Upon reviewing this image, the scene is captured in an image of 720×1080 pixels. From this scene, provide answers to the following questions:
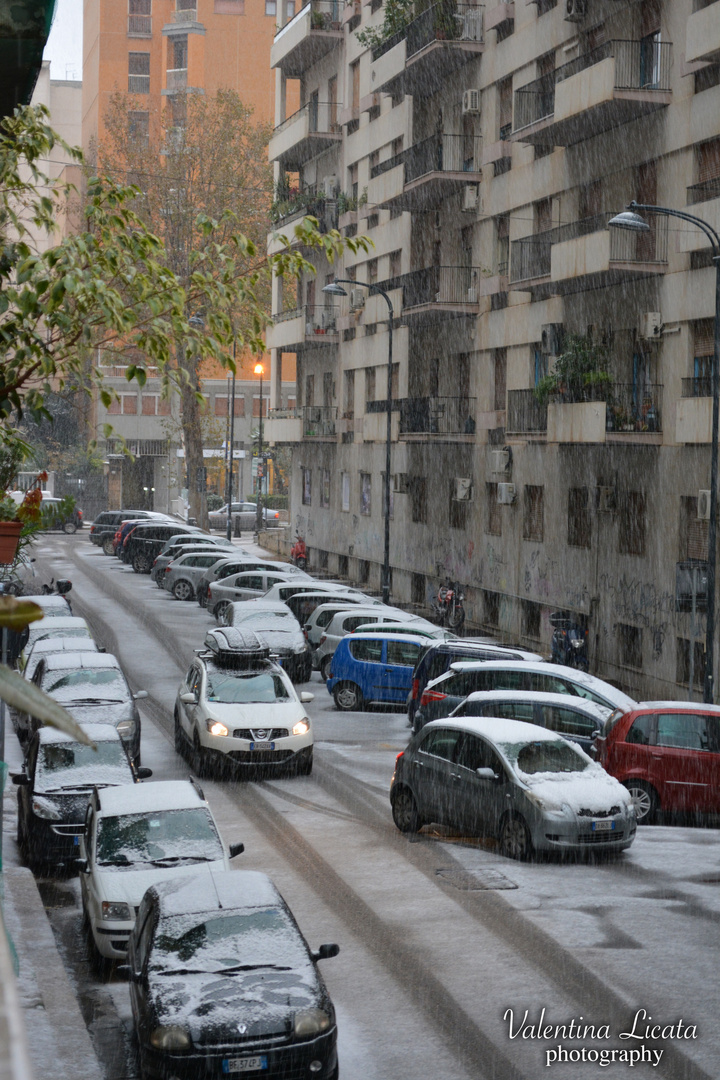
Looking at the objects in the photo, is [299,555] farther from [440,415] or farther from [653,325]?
[653,325]

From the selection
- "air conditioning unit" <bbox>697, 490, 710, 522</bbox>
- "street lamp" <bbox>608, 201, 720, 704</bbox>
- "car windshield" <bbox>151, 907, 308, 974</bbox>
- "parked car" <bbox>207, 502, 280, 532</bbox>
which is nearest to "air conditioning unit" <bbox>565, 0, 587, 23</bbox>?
"street lamp" <bbox>608, 201, 720, 704</bbox>

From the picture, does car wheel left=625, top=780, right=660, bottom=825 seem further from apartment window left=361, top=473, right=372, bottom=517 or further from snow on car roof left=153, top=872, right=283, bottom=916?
apartment window left=361, top=473, right=372, bottom=517

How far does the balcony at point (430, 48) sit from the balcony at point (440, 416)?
9.57 m

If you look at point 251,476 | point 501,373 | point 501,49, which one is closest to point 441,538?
point 501,373

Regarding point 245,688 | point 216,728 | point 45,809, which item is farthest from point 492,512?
point 45,809

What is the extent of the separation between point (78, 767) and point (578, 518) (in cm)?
1832

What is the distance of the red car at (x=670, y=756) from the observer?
17.5 m

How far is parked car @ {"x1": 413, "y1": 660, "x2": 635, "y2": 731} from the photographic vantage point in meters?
20.3

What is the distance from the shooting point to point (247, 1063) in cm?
841

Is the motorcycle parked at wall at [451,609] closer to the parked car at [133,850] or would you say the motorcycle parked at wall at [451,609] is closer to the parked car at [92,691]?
the parked car at [92,691]

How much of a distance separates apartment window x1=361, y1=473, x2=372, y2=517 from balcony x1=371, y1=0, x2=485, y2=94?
529 inches

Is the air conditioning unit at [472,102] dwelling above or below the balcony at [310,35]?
below

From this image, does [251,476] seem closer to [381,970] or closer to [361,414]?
[361,414]

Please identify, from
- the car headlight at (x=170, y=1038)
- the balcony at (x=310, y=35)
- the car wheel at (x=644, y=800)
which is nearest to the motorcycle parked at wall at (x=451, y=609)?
the car wheel at (x=644, y=800)
